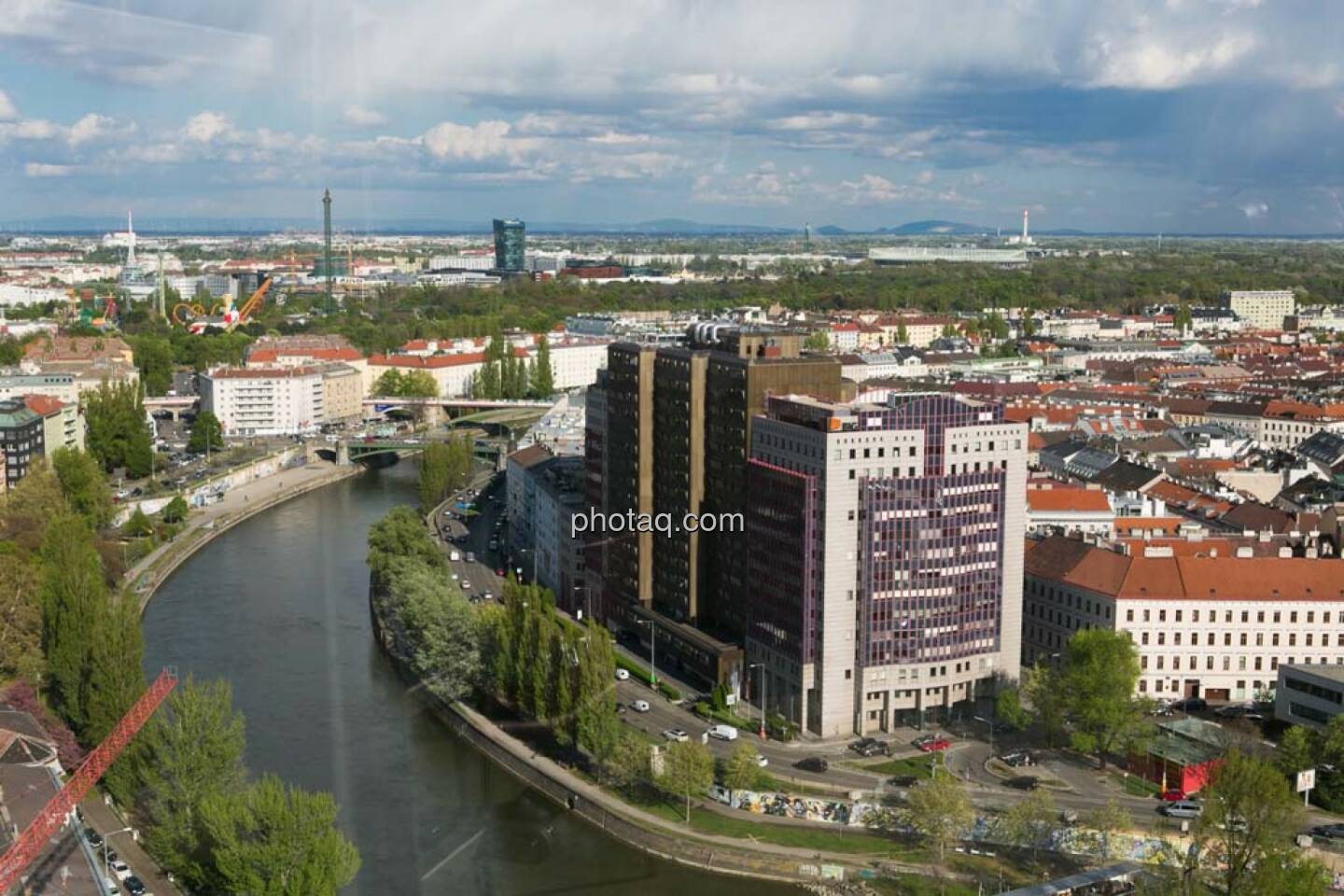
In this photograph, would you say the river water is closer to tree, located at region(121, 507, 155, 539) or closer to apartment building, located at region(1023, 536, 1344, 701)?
tree, located at region(121, 507, 155, 539)

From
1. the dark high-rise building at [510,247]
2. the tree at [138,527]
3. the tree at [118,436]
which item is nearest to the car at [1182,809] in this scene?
the tree at [138,527]

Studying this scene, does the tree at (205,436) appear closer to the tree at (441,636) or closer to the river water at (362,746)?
the river water at (362,746)

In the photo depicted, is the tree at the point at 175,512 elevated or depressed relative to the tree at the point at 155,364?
depressed

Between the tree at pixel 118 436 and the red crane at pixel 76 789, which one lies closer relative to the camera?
the red crane at pixel 76 789

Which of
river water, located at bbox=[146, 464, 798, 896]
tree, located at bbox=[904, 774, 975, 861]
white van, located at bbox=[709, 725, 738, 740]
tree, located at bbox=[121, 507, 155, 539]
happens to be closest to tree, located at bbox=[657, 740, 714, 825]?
river water, located at bbox=[146, 464, 798, 896]

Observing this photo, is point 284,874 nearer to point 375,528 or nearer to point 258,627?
point 258,627

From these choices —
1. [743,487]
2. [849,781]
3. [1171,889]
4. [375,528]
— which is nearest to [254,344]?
[375,528]

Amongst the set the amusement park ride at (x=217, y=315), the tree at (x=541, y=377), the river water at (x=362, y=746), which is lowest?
the river water at (x=362, y=746)
